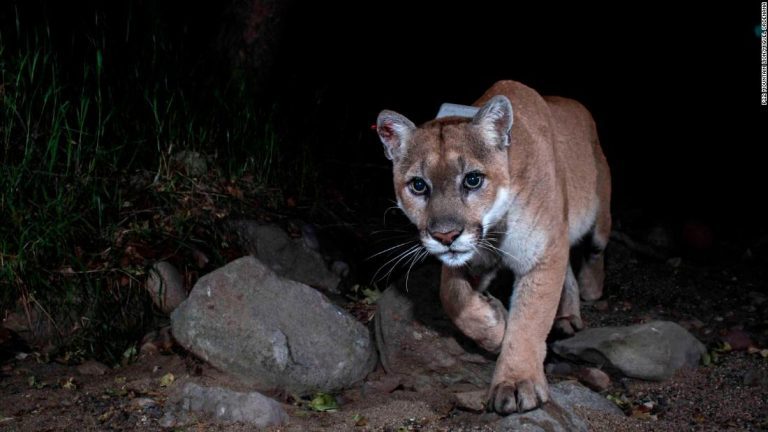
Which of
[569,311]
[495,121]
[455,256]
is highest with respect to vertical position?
[495,121]

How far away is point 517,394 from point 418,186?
3.37 feet

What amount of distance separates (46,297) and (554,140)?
2.88 m

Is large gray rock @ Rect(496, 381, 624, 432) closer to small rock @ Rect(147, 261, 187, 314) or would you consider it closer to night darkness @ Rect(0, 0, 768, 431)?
night darkness @ Rect(0, 0, 768, 431)

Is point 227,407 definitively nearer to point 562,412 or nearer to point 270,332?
point 270,332

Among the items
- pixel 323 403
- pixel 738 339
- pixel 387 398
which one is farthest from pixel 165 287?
pixel 738 339

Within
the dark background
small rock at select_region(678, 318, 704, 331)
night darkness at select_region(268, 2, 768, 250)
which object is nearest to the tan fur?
small rock at select_region(678, 318, 704, 331)

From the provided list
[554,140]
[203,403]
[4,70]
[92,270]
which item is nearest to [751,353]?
[554,140]

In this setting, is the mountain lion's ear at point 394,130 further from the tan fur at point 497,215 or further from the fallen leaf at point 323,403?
the fallen leaf at point 323,403

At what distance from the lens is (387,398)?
14.4 feet

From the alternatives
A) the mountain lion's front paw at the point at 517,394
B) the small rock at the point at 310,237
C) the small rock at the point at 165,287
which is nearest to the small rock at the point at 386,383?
the mountain lion's front paw at the point at 517,394

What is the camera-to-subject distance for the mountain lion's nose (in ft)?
12.5

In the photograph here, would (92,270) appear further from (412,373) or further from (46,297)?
(412,373)

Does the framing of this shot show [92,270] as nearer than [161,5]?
Yes

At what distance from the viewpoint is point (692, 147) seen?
782 cm
